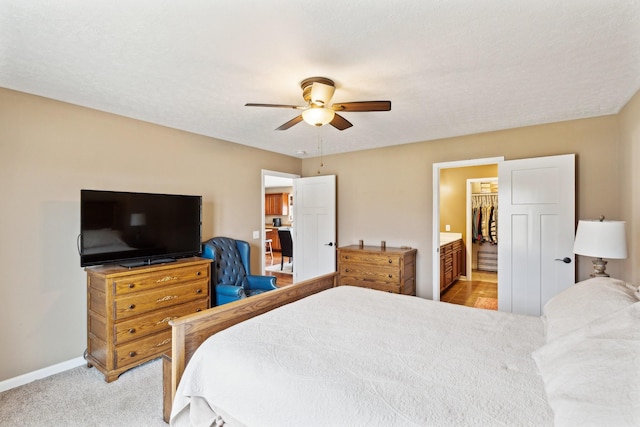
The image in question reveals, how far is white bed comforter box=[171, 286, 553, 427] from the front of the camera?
1.12 meters

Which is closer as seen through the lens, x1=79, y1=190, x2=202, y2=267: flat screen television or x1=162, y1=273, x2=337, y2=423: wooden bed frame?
x1=162, y1=273, x2=337, y2=423: wooden bed frame

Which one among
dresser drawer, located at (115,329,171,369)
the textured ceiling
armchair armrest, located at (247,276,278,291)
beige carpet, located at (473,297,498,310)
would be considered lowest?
beige carpet, located at (473,297,498,310)

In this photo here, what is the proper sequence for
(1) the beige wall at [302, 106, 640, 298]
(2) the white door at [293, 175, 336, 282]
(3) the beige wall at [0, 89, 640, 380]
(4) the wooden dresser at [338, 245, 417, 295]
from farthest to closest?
(2) the white door at [293, 175, 336, 282] < (4) the wooden dresser at [338, 245, 417, 295] < (1) the beige wall at [302, 106, 640, 298] < (3) the beige wall at [0, 89, 640, 380]

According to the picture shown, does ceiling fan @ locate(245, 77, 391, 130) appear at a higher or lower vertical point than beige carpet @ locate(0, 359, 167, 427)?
higher

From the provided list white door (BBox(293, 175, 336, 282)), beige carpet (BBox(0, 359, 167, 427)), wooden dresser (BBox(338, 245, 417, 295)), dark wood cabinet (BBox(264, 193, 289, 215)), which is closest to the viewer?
beige carpet (BBox(0, 359, 167, 427))

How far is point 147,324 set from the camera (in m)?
2.79

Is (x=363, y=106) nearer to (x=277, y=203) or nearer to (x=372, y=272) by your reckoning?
(x=372, y=272)

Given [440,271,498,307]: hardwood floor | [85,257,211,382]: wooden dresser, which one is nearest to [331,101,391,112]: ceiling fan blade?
[85,257,211,382]: wooden dresser

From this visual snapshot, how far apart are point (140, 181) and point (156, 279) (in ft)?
3.75

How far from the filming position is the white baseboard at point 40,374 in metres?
2.48

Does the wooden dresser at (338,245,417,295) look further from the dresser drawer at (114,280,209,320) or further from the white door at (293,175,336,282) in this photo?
the dresser drawer at (114,280,209,320)

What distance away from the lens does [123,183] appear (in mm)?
3180

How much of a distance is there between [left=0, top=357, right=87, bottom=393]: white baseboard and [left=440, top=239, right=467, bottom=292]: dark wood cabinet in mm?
4601

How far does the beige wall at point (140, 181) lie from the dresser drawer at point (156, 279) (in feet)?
2.09
